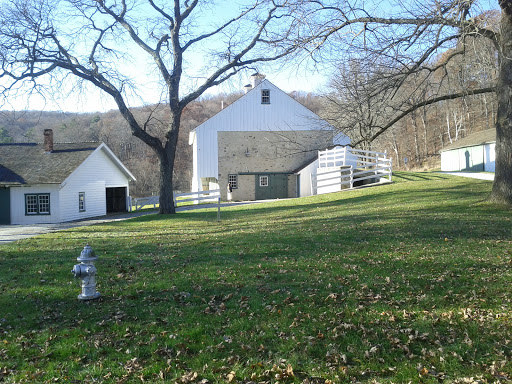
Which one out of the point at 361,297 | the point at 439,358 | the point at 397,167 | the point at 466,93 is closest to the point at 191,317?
the point at 361,297

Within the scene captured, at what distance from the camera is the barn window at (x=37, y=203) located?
1103 inches

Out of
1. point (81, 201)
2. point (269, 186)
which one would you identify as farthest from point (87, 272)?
point (269, 186)

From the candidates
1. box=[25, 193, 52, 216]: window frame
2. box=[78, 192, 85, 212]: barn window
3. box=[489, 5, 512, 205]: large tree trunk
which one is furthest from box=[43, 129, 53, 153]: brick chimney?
box=[489, 5, 512, 205]: large tree trunk

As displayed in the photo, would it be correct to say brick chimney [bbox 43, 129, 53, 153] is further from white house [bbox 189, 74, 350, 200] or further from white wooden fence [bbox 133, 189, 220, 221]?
white house [bbox 189, 74, 350, 200]

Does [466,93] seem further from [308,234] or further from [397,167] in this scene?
[397,167]

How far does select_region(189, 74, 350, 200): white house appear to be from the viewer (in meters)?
38.7

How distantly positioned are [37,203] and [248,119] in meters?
18.4

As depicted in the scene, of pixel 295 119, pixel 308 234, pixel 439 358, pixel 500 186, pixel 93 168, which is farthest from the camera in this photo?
pixel 295 119

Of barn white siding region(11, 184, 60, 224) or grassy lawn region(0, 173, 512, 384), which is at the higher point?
barn white siding region(11, 184, 60, 224)

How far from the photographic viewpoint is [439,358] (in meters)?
4.45

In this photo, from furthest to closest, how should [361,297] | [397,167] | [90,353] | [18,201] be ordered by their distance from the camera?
[397,167] < [18,201] < [361,297] < [90,353]

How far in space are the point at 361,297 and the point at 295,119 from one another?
111ft

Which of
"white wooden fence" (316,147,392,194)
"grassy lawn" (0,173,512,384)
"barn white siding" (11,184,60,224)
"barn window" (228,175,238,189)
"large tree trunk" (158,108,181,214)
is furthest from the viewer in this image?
"barn window" (228,175,238,189)

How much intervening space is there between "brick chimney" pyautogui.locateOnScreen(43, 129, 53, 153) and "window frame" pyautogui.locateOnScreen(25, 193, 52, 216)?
434 cm
